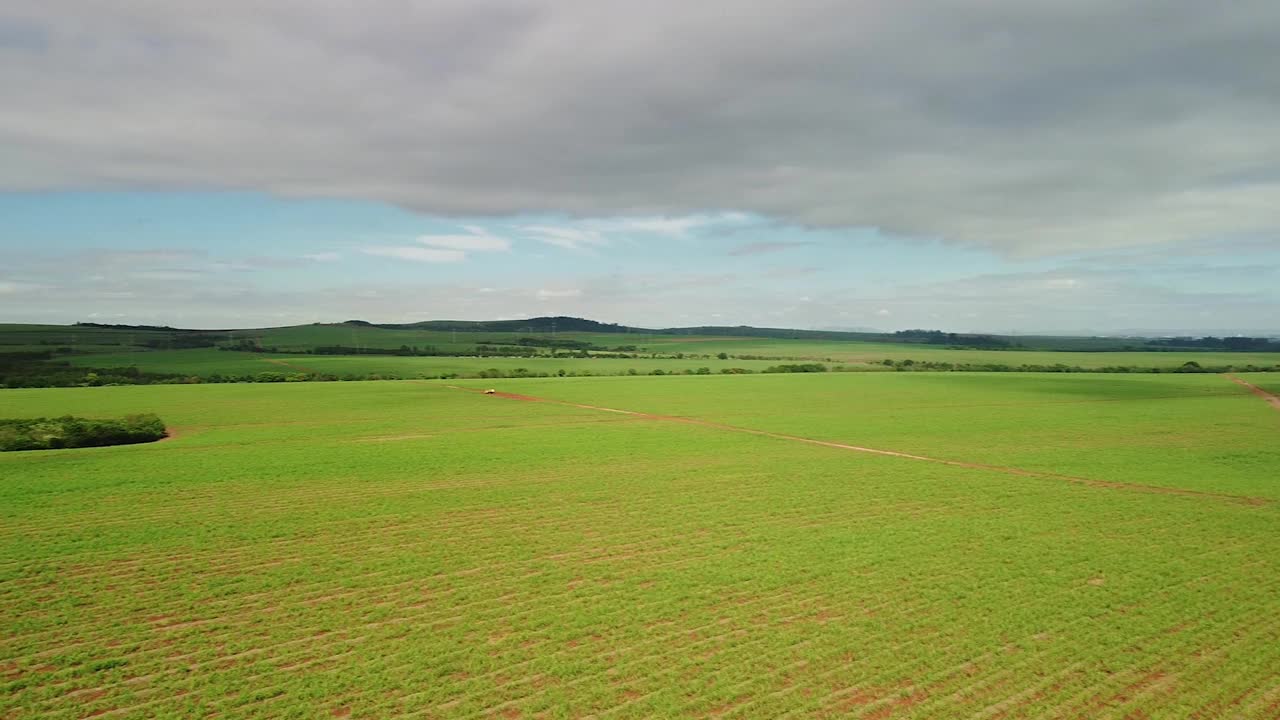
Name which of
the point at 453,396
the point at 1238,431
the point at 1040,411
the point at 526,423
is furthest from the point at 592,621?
the point at 453,396

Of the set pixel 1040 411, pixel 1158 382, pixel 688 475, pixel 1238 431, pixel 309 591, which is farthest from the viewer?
pixel 1158 382

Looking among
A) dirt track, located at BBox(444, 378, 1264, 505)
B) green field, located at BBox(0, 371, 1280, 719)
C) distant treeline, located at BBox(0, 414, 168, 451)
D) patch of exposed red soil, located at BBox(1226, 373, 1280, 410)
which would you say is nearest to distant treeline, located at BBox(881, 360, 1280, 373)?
patch of exposed red soil, located at BBox(1226, 373, 1280, 410)

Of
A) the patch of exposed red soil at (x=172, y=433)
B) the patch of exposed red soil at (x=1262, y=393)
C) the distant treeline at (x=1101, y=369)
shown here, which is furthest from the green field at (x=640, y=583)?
the distant treeline at (x=1101, y=369)

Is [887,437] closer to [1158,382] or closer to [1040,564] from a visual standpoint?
[1040,564]

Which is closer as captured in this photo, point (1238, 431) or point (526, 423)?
point (1238, 431)

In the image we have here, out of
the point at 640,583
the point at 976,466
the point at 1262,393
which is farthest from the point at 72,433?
the point at 1262,393

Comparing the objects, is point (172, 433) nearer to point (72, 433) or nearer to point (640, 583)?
point (72, 433)

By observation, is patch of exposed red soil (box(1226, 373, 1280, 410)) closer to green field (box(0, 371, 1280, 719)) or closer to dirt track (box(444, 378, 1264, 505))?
green field (box(0, 371, 1280, 719))
